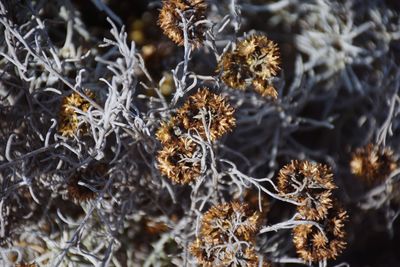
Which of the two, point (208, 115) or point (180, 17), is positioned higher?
point (180, 17)

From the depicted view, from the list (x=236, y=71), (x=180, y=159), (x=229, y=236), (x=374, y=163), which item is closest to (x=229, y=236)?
(x=229, y=236)

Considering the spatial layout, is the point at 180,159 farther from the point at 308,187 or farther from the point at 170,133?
the point at 308,187

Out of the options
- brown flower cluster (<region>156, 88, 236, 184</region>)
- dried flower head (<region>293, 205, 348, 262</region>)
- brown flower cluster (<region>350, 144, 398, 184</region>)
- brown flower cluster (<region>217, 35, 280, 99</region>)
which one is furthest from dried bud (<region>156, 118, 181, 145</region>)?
brown flower cluster (<region>350, 144, 398, 184</region>)

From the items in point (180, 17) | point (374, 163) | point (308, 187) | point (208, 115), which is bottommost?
point (374, 163)

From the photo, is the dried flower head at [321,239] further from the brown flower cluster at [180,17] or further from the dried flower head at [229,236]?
the brown flower cluster at [180,17]

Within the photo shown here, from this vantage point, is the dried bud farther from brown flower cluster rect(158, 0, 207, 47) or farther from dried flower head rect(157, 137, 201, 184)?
brown flower cluster rect(158, 0, 207, 47)

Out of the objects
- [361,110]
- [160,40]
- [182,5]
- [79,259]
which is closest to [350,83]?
[361,110]

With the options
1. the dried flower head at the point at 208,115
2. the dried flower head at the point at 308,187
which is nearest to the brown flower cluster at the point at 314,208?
the dried flower head at the point at 308,187
